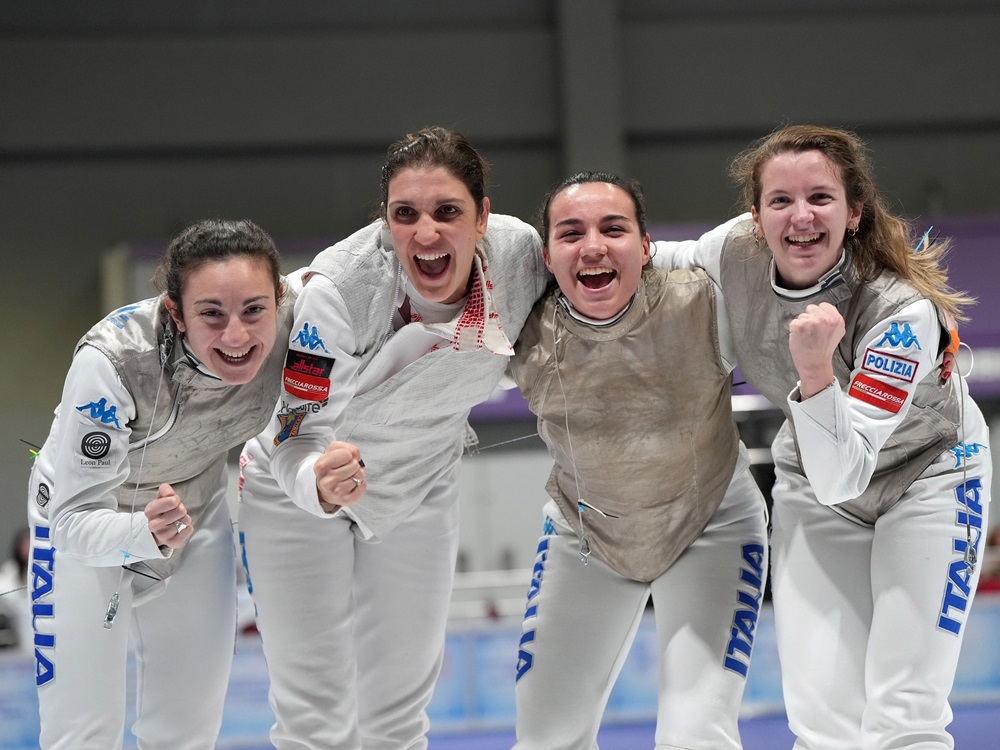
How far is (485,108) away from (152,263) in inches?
129

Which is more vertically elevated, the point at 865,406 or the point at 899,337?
the point at 899,337

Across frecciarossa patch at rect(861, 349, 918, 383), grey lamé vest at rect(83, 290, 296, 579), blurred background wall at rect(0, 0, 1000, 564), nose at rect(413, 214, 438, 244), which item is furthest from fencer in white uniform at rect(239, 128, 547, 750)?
blurred background wall at rect(0, 0, 1000, 564)

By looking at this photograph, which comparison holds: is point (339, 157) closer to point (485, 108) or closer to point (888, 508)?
point (485, 108)

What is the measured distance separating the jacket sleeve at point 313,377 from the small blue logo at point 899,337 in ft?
4.08

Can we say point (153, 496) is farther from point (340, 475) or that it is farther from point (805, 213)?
point (805, 213)

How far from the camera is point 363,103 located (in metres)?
9.91

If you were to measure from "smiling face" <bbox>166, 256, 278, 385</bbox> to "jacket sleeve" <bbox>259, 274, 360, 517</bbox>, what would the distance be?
0.08 meters

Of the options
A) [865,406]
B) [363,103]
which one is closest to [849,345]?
[865,406]

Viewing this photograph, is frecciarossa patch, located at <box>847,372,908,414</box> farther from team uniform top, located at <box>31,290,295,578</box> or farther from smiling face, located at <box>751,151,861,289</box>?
team uniform top, located at <box>31,290,295,578</box>

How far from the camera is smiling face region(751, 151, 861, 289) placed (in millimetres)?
2574

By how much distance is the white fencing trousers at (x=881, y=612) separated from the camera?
8.11 ft

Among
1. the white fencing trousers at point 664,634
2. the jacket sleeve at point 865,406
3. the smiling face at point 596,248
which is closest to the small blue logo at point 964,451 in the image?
the jacket sleeve at point 865,406

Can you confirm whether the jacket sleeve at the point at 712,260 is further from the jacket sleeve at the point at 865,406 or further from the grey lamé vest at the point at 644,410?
the jacket sleeve at the point at 865,406

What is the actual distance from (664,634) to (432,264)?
1070 millimetres
